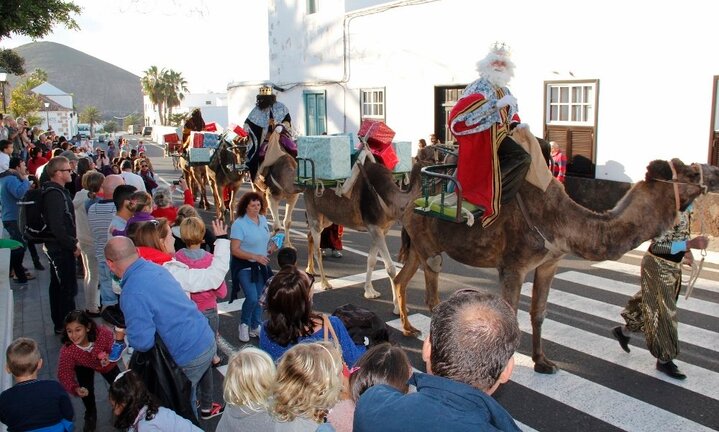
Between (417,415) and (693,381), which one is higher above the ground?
(417,415)

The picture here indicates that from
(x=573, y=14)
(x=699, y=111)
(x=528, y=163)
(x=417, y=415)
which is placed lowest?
(x=417, y=415)

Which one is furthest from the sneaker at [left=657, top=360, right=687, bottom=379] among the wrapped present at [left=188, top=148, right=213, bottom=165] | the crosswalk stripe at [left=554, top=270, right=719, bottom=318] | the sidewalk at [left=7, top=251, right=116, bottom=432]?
the wrapped present at [left=188, top=148, right=213, bottom=165]

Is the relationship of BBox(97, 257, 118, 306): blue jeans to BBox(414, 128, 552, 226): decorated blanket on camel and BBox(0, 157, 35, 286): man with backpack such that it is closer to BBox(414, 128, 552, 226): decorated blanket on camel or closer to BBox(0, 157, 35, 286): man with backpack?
BBox(0, 157, 35, 286): man with backpack

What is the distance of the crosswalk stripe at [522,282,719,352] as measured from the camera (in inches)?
285

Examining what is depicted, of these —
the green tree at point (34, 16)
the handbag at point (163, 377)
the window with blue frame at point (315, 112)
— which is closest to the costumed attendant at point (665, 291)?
the handbag at point (163, 377)

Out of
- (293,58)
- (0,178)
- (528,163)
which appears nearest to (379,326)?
(528,163)

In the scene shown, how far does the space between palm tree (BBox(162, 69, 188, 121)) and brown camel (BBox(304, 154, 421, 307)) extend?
3597 inches

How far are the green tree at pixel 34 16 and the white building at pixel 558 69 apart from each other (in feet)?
32.4

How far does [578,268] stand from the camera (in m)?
10.7

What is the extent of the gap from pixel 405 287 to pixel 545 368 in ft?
6.85

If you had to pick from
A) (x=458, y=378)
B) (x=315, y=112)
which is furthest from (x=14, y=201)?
(x=315, y=112)

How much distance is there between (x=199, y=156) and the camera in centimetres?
1650

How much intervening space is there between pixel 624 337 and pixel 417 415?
18.0ft

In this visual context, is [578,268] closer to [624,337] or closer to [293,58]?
[624,337]
